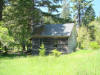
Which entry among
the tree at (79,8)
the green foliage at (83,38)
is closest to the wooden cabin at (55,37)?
the green foliage at (83,38)

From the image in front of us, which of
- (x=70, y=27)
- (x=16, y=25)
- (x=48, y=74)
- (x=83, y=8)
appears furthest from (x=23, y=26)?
(x=83, y=8)

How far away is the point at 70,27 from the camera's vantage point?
21047 millimetres

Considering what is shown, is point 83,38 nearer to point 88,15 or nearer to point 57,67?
point 88,15

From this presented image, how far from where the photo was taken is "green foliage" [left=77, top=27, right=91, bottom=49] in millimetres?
24109

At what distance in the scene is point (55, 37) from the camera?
2039cm

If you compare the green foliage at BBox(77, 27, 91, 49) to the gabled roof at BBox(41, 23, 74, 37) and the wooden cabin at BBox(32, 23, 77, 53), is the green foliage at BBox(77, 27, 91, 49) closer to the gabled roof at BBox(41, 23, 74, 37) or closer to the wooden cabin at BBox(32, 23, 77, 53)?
the wooden cabin at BBox(32, 23, 77, 53)

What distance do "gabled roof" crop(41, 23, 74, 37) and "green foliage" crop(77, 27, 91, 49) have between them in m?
4.80

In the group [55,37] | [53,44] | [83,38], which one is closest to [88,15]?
[83,38]

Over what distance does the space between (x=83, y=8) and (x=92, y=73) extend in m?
30.2

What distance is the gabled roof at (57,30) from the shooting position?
783 inches

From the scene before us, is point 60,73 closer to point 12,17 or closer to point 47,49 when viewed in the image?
point 47,49

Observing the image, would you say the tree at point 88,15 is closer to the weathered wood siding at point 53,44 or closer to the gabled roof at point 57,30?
the gabled roof at point 57,30

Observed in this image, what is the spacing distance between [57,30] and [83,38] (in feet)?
23.7

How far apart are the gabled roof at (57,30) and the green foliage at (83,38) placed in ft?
15.7
